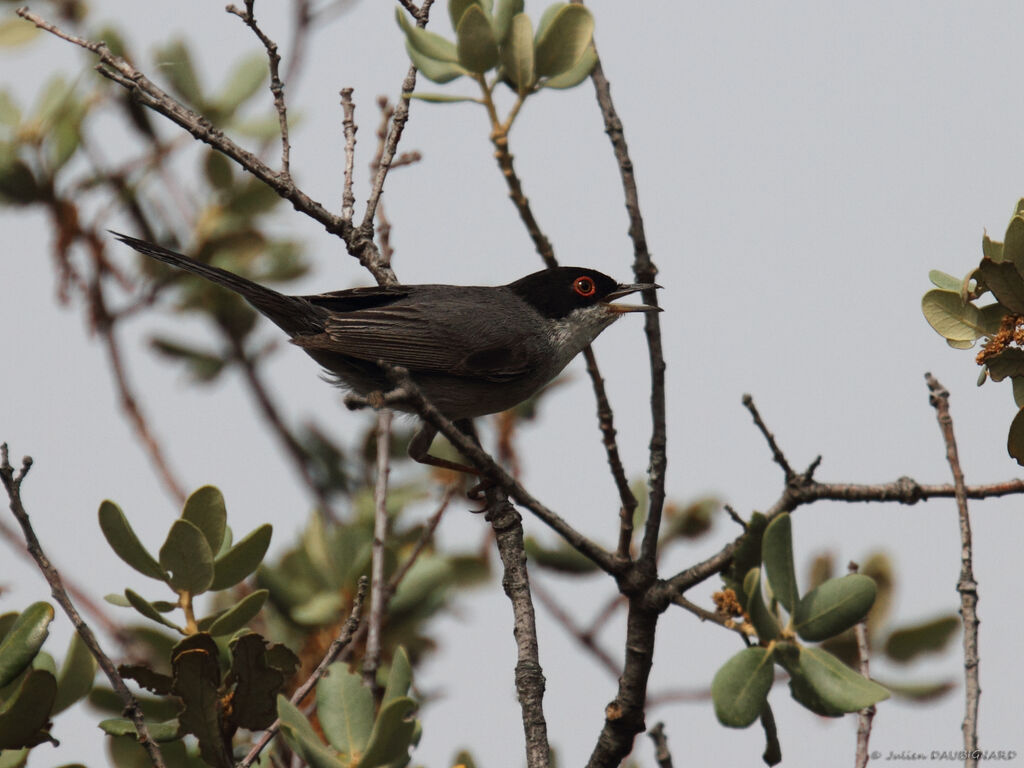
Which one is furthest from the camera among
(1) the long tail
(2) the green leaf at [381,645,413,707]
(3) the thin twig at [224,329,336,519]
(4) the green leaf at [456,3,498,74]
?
(3) the thin twig at [224,329,336,519]

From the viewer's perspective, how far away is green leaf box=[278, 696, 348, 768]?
226 centimetres

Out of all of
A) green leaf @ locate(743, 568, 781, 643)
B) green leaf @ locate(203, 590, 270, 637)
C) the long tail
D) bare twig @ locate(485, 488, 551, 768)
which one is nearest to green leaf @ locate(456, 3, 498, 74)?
bare twig @ locate(485, 488, 551, 768)

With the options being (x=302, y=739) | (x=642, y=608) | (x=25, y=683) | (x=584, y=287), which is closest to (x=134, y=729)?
(x=25, y=683)

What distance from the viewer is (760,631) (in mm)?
2549

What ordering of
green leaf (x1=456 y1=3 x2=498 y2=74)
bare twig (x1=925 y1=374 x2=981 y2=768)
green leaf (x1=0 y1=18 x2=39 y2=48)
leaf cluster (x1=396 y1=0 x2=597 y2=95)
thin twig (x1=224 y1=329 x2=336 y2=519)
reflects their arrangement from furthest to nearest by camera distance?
1. thin twig (x1=224 y1=329 x2=336 y2=519)
2. green leaf (x1=0 y1=18 x2=39 y2=48)
3. leaf cluster (x1=396 y1=0 x2=597 y2=95)
4. green leaf (x1=456 y1=3 x2=498 y2=74)
5. bare twig (x1=925 y1=374 x2=981 y2=768)

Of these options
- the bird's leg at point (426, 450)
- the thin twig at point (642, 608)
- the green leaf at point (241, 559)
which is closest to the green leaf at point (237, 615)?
the green leaf at point (241, 559)

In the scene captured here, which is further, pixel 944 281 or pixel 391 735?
pixel 944 281

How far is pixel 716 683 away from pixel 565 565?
2036 millimetres

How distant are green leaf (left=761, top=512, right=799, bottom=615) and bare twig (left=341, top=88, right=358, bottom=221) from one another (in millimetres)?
2520

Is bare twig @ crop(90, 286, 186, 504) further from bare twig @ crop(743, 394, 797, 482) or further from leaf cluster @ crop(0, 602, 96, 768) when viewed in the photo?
bare twig @ crop(743, 394, 797, 482)

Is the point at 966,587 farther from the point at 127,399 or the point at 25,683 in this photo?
the point at 127,399

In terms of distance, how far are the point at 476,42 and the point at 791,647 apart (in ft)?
7.58

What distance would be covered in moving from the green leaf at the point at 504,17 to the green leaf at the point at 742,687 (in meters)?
2.35

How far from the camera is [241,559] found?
9.81 ft
